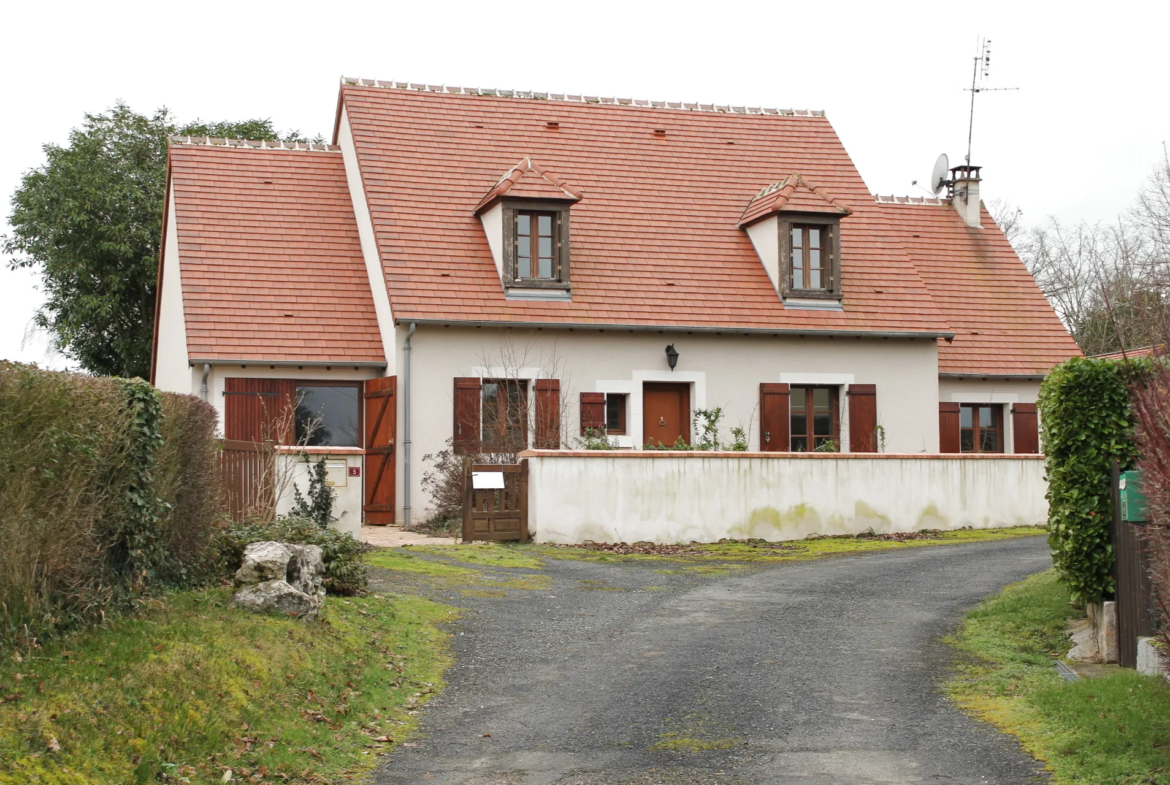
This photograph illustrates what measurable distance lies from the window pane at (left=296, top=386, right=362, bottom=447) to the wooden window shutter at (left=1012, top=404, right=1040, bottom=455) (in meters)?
12.7

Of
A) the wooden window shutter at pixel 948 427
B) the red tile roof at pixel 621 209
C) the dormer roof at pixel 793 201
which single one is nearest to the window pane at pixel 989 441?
the wooden window shutter at pixel 948 427

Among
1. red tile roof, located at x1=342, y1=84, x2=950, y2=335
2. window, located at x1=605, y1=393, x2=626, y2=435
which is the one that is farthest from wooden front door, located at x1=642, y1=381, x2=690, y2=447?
red tile roof, located at x1=342, y1=84, x2=950, y2=335

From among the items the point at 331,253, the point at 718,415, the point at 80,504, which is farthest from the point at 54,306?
the point at 80,504

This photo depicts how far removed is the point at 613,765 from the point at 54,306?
32.3 meters

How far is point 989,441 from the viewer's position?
26.1 m

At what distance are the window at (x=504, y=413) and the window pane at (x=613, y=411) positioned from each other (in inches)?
62.8

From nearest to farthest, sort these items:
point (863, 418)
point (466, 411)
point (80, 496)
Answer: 1. point (80, 496)
2. point (466, 411)
3. point (863, 418)

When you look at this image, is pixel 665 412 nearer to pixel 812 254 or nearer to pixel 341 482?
pixel 812 254

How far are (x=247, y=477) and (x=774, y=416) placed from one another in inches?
467

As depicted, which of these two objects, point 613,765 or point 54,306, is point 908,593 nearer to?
point 613,765

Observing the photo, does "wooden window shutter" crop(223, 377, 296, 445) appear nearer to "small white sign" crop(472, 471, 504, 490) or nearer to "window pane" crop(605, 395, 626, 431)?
"small white sign" crop(472, 471, 504, 490)

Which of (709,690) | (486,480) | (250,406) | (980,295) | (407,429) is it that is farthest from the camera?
(980,295)

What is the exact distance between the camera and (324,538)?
11898mm

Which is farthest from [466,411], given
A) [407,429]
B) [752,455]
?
[752,455]
